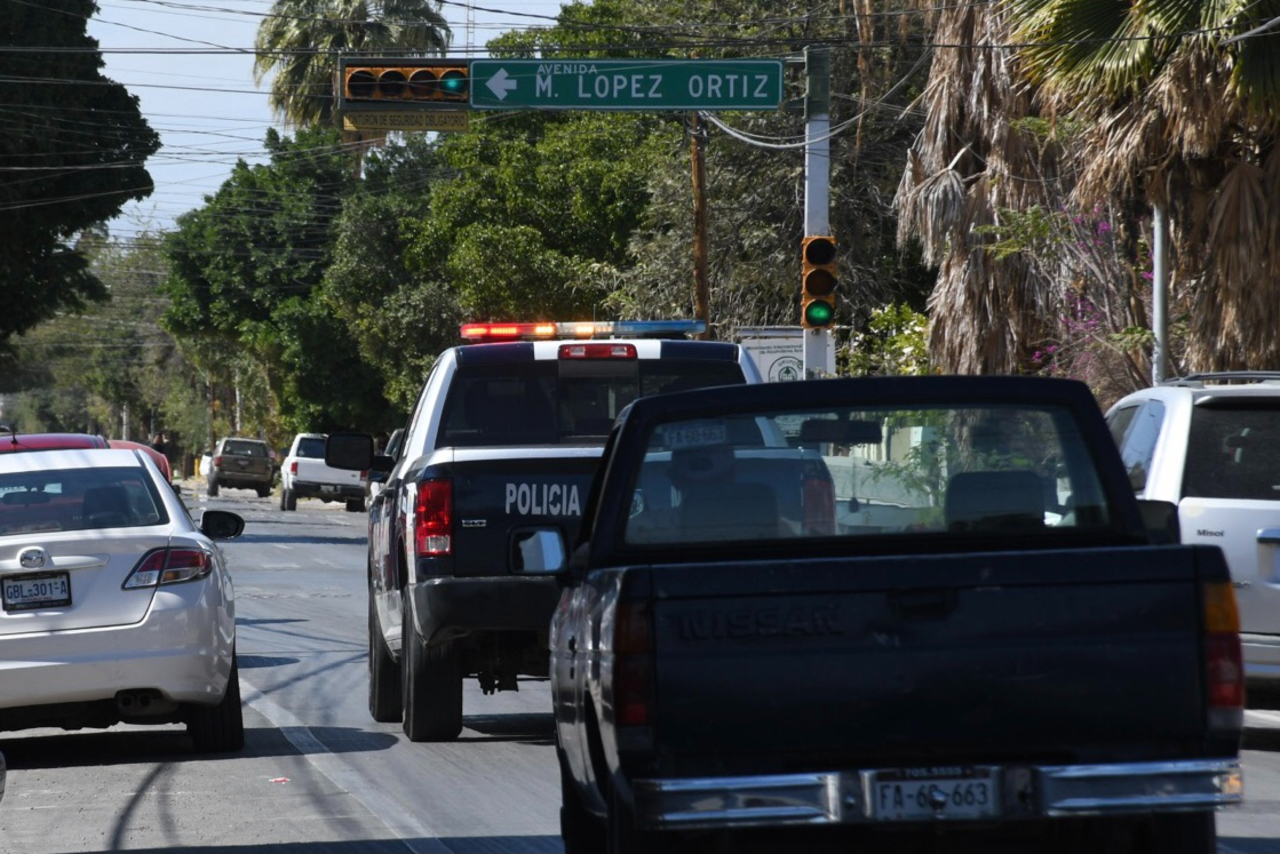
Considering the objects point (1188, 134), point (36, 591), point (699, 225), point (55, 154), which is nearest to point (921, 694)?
point (36, 591)

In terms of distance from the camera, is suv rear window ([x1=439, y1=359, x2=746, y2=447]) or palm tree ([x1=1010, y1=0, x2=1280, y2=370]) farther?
palm tree ([x1=1010, y1=0, x2=1280, y2=370])

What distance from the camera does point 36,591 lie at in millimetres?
9570

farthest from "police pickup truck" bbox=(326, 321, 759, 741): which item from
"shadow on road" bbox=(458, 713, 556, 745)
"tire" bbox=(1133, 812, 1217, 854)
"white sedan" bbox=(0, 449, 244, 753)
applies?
"tire" bbox=(1133, 812, 1217, 854)

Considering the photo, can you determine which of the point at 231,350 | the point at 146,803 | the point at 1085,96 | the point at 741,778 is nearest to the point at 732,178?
the point at 1085,96

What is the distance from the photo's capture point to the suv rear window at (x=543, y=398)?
34.2ft

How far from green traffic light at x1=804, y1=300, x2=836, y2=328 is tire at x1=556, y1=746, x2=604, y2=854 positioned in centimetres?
1247

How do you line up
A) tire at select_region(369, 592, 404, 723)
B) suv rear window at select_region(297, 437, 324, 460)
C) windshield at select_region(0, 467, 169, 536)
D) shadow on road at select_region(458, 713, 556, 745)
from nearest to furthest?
windshield at select_region(0, 467, 169, 536), shadow on road at select_region(458, 713, 556, 745), tire at select_region(369, 592, 404, 723), suv rear window at select_region(297, 437, 324, 460)

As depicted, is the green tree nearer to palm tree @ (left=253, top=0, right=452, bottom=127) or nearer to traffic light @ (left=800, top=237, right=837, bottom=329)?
traffic light @ (left=800, top=237, right=837, bottom=329)

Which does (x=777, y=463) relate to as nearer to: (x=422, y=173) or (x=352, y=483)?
(x=352, y=483)

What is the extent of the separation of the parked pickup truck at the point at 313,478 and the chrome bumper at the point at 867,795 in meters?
41.7

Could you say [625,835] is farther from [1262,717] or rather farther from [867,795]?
[1262,717]

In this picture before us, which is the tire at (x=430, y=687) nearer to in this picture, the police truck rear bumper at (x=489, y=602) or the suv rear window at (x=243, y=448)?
the police truck rear bumper at (x=489, y=602)

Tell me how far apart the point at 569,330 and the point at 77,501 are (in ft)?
9.80

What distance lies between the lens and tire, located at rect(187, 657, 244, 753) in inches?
400
